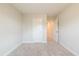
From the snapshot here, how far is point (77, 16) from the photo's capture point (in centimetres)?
313

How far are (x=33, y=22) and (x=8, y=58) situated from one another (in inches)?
207

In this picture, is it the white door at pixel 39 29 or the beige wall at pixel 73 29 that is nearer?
the beige wall at pixel 73 29

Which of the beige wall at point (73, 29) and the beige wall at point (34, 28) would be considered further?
the beige wall at point (34, 28)

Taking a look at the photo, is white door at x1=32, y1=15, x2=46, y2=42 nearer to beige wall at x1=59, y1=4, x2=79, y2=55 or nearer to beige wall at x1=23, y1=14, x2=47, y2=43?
beige wall at x1=23, y1=14, x2=47, y2=43

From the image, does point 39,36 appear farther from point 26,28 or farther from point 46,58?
point 46,58

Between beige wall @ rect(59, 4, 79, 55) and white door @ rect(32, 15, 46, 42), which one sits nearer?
beige wall @ rect(59, 4, 79, 55)

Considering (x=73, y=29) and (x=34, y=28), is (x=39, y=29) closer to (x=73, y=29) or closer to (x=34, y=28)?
(x=34, y=28)

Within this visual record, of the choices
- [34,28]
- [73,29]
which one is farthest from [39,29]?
[73,29]

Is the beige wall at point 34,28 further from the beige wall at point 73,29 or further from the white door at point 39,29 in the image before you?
the beige wall at point 73,29

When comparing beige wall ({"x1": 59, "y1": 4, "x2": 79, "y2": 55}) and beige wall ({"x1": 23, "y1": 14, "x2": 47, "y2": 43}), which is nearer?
beige wall ({"x1": 59, "y1": 4, "x2": 79, "y2": 55})

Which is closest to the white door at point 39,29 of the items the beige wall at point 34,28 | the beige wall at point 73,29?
the beige wall at point 34,28

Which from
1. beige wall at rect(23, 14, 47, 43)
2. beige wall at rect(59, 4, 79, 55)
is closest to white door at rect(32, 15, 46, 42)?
beige wall at rect(23, 14, 47, 43)

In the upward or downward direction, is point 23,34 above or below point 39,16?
below

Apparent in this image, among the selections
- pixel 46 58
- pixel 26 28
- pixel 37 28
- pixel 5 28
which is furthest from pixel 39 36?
pixel 46 58
